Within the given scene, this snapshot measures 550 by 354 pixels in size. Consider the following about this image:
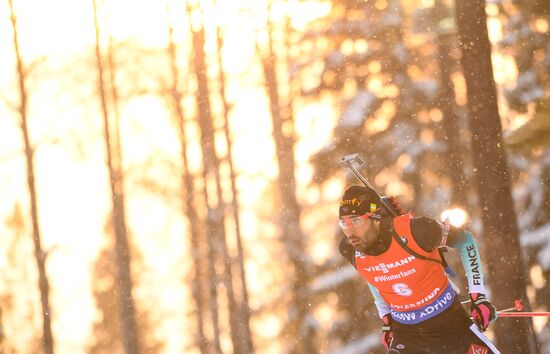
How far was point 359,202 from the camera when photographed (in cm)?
683

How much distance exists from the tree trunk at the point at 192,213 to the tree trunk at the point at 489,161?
1386 centimetres

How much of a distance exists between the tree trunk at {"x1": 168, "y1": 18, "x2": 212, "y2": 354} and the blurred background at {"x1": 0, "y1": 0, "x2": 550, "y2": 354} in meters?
0.05

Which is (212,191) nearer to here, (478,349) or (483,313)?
(478,349)

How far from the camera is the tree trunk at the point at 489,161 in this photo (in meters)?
9.29

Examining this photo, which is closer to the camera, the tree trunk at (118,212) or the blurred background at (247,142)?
the blurred background at (247,142)

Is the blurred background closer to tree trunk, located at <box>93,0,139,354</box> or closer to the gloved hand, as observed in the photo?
tree trunk, located at <box>93,0,139,354</box>

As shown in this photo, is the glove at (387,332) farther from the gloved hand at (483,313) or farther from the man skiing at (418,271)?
the gloved hand at (483,313)

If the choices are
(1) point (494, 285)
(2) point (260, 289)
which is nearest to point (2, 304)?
(2) point (260, 289)

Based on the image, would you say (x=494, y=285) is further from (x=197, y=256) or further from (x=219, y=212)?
(x=197, y=256)

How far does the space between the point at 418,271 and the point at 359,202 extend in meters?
0.66

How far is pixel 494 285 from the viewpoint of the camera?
945 centimetres

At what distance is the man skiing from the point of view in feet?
22.4

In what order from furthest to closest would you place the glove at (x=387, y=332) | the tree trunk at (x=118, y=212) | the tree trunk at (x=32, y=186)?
the tree trunk at (x=118, y=212) → the tree trunk at (x=32, y=186) → the glove at (x=387, y=332)

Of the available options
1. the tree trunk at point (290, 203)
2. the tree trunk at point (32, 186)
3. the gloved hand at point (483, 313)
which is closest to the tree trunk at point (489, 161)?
the gloved hand at point (483, 313)
